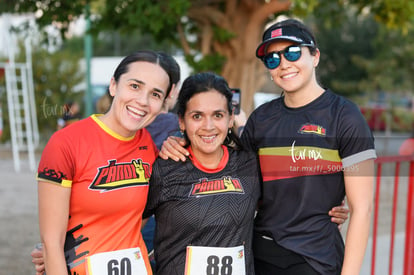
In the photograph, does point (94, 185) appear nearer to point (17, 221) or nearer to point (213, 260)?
point (213, 260)

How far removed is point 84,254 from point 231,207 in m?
0.68

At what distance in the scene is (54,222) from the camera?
1.92 metres

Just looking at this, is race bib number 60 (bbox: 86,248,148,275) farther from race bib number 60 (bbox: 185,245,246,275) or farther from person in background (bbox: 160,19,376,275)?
person in background (bbox: 160,19,376,275)

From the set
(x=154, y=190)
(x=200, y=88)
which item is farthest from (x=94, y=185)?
(x=200, y=88)

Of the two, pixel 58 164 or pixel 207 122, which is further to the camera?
pixel 207 122

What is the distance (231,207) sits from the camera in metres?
2.14

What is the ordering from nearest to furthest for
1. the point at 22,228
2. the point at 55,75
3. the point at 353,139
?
the point at 353,139
the point at 22,228
the point at 55,75

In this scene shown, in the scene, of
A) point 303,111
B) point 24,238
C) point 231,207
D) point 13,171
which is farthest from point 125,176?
point 13,171

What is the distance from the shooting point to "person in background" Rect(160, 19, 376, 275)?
6.64ft

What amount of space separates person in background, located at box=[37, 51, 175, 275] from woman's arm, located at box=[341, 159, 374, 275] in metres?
0.92

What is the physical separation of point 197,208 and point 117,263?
424 mm

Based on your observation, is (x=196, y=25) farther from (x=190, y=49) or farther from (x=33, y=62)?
(x=33, y=62)

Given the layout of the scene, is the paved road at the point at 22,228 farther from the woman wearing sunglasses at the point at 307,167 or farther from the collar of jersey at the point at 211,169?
the collar of jersey at the point at 211,169

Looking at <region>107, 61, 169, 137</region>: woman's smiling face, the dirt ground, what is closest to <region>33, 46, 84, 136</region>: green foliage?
the dirt ground
